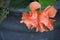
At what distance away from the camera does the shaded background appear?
387 mm

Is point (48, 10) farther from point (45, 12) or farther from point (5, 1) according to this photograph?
point (5, 1)

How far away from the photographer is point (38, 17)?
0.36 metres

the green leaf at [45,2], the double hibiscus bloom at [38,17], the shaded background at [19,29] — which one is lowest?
the shaded background at [19,29]

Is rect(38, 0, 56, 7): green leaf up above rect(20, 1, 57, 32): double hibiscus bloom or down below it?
above

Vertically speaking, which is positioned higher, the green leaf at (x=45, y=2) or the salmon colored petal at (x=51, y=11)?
the green leaf at (x=45, y=2)

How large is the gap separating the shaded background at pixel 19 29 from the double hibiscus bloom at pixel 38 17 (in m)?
0.03

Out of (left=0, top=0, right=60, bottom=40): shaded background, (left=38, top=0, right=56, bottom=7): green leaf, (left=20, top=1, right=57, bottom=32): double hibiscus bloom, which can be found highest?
(left=38, top=0, right=56, bottom=7): green leaf

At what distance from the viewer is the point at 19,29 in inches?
15.3

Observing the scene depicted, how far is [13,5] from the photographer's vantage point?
0.39 metres

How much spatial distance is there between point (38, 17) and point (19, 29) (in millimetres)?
60

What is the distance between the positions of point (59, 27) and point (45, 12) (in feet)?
0.21

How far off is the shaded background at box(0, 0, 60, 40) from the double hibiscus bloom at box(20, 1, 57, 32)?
29mm

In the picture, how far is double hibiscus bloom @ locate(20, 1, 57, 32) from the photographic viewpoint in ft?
1.16

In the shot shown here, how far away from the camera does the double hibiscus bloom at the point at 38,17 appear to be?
1.16 ft
